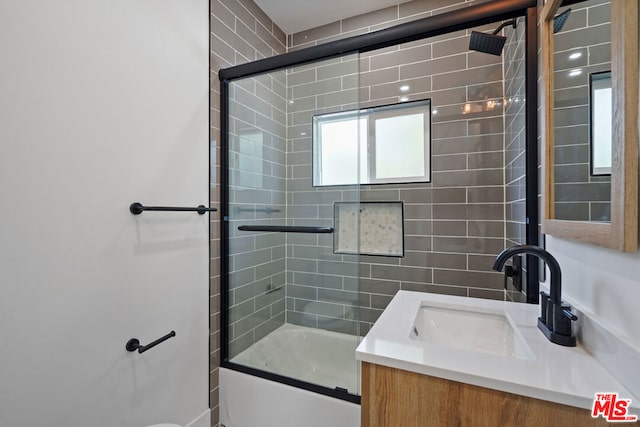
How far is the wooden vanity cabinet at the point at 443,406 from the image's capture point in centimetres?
60

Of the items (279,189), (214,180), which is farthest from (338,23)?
(214,180)

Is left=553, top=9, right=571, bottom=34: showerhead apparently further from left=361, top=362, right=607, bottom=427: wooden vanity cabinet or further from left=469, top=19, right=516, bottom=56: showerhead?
left=361, top=362, right=607, bottom=427: wooden vanity cabinet

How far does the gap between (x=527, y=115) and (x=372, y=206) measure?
1142 millimetres

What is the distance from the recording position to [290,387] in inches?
59.6

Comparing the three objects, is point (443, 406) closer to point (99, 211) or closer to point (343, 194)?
point (343, 194)

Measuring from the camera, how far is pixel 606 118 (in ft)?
2.19

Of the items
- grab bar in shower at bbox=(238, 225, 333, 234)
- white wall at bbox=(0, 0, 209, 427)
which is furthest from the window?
white wall at bbox=(0, 0, 209, 427)

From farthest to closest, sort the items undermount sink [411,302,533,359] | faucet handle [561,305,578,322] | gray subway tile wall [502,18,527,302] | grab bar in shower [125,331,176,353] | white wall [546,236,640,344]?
gray subway tile wall [502,18,527,302] → grab bar in shower [125,331,176,353] → undermount sink [411,302,533,359] → faucet handle [561,305,578,322] → white wall [546,236,640,344]

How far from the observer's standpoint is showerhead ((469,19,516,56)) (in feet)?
4.59

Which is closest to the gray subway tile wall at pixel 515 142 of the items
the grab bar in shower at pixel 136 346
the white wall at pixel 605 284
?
the white wall at pixel 605 284

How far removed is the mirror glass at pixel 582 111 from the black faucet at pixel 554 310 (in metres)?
0.15

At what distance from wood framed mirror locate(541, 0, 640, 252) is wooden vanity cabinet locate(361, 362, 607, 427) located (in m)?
0.40

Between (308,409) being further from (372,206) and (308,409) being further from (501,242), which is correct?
(501,242)

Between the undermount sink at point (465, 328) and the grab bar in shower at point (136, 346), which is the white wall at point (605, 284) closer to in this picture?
the undermount sink at point (465, 328)
